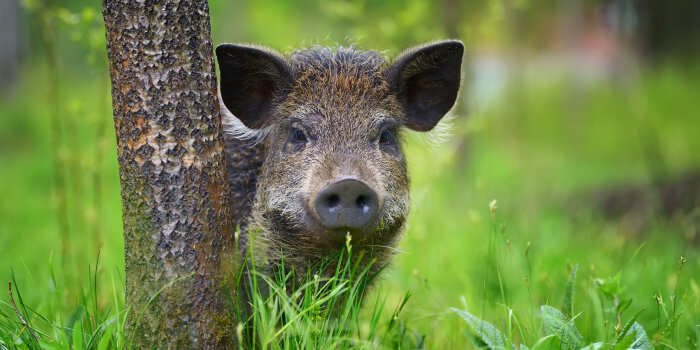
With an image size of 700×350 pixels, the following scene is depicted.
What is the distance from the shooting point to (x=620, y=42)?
1099 cm

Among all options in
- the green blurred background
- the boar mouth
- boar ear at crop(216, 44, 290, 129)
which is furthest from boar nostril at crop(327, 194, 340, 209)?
boar ear at crop(216, 44, 290, 129)

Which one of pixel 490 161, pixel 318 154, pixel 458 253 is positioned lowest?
pixel 490 161

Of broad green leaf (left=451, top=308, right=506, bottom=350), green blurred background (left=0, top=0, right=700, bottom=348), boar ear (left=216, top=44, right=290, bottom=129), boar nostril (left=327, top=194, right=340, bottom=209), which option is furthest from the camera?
green blurred background (left=0, top=0, right=700, bottom=348)

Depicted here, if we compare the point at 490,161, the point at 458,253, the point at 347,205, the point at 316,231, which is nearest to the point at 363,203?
the point at 347,205

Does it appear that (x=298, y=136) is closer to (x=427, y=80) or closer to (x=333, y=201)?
(x=333, y=201)

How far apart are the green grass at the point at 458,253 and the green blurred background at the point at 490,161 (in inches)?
1.5

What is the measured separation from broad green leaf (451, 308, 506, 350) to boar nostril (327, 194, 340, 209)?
28.0 inches

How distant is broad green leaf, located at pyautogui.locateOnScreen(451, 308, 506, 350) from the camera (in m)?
2.61

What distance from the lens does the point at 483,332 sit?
2613 mm

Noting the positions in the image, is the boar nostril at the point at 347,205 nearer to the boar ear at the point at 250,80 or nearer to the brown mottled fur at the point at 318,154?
the brown mottled fur at the point at 318,154

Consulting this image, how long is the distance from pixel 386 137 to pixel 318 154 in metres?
0.51

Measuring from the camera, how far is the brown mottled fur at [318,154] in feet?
10.1

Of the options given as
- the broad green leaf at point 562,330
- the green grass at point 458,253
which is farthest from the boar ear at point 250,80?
the broad green leaf at point 562,330

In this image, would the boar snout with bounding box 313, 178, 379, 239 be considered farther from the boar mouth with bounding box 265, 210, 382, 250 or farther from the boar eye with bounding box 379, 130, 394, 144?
the boar eye with bounding box 379, 130, 394, 144
